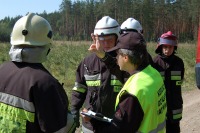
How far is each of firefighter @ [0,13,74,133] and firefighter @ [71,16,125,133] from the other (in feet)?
3.69

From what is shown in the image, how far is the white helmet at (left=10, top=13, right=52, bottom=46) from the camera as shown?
2.18 m

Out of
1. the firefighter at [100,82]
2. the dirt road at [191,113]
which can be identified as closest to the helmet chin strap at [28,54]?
the firefighter at [100,82]

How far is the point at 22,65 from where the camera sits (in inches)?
86.4

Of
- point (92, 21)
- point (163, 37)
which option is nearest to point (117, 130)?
point (163, 37)

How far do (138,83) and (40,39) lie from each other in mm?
746

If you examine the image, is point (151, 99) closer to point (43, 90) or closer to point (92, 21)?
point (43, 90)

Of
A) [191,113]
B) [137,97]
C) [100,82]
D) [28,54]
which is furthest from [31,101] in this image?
[191,113]

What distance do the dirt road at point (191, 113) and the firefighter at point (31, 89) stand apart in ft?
18.7

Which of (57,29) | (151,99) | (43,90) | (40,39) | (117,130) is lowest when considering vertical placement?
(57,29)

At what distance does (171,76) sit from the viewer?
4664 mm

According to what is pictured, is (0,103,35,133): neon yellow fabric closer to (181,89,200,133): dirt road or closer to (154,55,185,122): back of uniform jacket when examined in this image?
(154,55,185,122): back of uniform jacket

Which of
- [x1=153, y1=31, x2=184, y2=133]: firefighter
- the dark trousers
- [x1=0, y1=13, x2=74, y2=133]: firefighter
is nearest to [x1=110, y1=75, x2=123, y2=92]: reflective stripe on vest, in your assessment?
[x1=0, y1=13, x2=74, y2=133]: firefighter

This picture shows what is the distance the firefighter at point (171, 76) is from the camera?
15.2ft

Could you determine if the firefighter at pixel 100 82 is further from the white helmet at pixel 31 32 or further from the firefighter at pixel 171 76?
the firefighter at pixel 171 76
